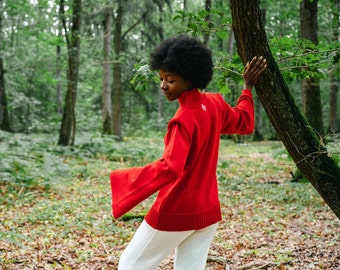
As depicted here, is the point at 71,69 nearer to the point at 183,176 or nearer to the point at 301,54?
the point at 301,54

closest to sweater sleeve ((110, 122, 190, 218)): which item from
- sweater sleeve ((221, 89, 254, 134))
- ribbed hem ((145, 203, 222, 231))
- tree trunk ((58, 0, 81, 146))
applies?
ribbed hem ((145, 203, 222, 231))

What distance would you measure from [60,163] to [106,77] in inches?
327

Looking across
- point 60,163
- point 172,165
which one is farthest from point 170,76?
point 60,163

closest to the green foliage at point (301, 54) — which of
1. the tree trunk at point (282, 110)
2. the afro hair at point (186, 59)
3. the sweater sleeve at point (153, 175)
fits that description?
the tree trunk at point (282, 110)

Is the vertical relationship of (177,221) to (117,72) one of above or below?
below

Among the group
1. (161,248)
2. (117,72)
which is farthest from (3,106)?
(161,248)

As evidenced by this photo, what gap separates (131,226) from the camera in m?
6.55

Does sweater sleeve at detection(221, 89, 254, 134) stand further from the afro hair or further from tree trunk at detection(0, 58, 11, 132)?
tree trunk at detection(0, 58, 11, 132)

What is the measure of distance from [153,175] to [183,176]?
22 cm

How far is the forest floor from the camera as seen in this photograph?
4.94 metres

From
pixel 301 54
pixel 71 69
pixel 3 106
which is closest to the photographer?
pixel 301 54

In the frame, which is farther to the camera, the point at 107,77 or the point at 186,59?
the point at 107,77

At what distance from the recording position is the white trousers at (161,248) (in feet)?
8.23

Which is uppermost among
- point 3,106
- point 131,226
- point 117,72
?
point 117,72
